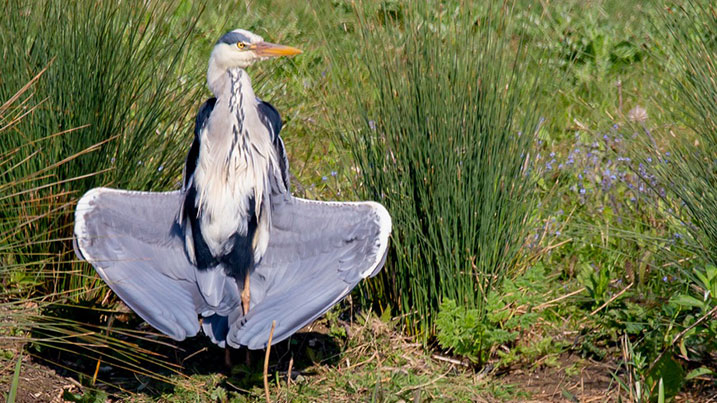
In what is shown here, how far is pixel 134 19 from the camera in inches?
132

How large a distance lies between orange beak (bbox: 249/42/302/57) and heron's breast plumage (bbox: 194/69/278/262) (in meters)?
0.11

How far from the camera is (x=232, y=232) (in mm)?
3184

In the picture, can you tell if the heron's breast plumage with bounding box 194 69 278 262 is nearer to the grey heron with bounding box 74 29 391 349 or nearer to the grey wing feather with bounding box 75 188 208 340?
the grey heron with bounding box 74 29 391 349

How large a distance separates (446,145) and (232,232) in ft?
2.80

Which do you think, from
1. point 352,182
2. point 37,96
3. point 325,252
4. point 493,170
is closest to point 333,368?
point 325,252

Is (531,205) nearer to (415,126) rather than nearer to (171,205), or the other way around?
(415,126)

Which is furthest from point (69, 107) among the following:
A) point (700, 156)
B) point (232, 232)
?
point (700, 156)

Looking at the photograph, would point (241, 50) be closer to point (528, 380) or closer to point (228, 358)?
point (228, 358)

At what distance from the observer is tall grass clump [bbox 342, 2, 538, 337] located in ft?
10.5

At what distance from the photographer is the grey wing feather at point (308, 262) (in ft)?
9.53

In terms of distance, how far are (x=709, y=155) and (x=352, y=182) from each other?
4.48 feet

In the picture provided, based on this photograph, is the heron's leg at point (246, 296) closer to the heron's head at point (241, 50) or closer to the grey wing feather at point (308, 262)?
the grey wing feather at point (308, 262)

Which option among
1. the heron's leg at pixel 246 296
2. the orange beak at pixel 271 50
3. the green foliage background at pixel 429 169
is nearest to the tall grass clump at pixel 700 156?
the green foliage background at pixel 429 169

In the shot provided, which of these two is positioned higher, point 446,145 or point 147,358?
point 446,145
